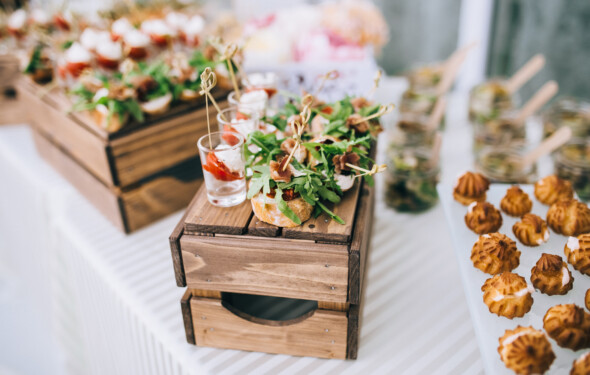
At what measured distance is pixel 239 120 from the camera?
38.8 inches

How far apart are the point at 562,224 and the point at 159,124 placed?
3.12 ft

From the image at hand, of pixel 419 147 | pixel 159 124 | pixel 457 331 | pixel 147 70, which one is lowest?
pixel 457 331

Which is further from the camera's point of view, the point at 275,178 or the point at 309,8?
the point at 309,8

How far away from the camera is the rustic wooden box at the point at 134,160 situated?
3.96ft

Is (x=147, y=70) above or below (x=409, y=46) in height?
above

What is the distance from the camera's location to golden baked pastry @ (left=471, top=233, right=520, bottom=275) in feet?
2.82

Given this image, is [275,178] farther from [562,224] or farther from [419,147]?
[419,147]

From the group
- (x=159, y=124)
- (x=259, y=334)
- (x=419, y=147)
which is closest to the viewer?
Answer: (x=259, y=334)

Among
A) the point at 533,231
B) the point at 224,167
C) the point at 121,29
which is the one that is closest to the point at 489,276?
the point at 533,231

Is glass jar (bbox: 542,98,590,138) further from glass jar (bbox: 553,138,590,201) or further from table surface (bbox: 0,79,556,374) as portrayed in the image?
table surface (bbox: 0,79,556,374)

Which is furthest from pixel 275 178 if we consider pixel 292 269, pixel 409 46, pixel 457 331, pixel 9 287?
pixel 409 46

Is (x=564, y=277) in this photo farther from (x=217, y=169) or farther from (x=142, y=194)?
(x=142, y=194)

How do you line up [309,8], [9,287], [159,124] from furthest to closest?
[9,287] → [309,8] → [159,124]

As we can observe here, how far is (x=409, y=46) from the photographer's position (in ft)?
11.1
